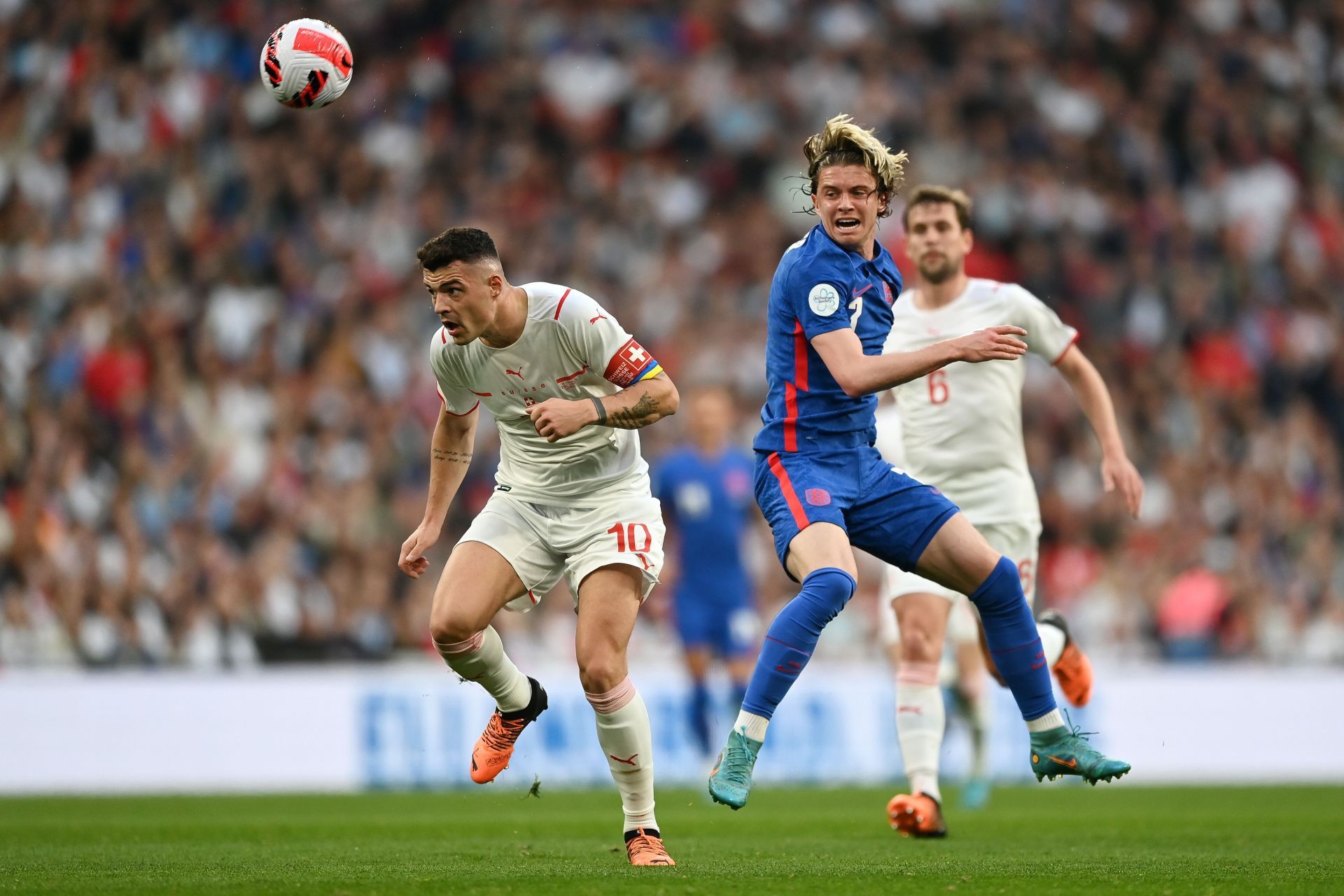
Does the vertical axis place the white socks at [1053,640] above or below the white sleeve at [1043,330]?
below

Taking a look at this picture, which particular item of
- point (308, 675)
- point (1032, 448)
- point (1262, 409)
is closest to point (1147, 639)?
point (1032, 448)

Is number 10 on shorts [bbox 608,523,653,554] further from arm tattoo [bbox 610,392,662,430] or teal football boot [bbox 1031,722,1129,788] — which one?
teal football boot [bbox 1031,722,1129,788]

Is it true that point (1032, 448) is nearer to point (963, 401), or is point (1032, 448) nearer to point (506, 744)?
point (963, 401)

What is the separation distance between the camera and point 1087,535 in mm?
16688

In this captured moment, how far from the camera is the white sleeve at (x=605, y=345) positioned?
6672 millimetres

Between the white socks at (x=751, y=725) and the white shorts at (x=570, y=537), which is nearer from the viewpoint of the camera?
the white socks at (x=751, y=725)

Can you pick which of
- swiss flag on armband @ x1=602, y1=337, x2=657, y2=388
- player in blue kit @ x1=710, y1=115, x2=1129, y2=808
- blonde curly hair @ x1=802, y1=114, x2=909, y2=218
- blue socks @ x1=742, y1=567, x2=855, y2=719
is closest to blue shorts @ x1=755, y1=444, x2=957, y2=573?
player in blue kit @ x1=710, y1=115, x2=1129, y2=808

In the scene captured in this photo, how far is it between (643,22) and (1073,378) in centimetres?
1407

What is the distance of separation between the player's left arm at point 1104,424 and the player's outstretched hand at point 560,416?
256 cm

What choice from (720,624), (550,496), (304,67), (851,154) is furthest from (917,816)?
(720,624)

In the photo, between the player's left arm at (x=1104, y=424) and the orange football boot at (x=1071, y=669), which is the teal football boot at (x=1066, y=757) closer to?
the player's left arm at (x=1104, y=424)

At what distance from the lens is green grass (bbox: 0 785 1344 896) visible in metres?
5.88

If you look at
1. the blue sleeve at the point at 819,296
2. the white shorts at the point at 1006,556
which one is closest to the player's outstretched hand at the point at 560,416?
the blue sleeve at the point at 819,296

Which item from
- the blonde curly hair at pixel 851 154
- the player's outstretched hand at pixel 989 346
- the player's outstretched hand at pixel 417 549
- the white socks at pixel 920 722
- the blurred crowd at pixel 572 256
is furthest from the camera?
the blurred crowd at pixel 572 256
